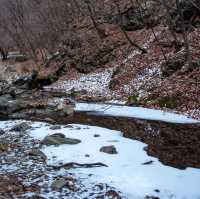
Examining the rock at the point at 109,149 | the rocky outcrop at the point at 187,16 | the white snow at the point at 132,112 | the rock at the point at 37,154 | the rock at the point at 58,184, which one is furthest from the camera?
the rocky outcrop at the point at 187,16

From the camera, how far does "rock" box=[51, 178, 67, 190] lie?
1091 centimetres

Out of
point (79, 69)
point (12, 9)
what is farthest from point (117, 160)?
point (12, 9)

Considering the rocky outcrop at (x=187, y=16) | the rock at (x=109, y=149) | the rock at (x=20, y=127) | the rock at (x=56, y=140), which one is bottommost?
the rock at (x=20, y=127)

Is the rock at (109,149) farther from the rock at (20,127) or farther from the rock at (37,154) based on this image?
the rock at (20,127)

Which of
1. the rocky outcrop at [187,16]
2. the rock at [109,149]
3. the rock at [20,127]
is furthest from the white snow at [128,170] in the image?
the rocky outcrop at [187,16]

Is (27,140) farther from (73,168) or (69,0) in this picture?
(69,0)

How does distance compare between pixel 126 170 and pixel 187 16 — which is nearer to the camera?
pixel 126 170

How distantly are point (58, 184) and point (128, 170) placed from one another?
2.21 metres

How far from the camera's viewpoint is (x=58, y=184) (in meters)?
11.0

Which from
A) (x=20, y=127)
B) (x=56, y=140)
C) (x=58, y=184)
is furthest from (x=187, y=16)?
(x=58, y=184)

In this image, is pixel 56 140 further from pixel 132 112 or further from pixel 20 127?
pixel 132 112

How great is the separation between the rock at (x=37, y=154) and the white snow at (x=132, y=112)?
6598mm

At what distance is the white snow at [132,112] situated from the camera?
1841 centimetres

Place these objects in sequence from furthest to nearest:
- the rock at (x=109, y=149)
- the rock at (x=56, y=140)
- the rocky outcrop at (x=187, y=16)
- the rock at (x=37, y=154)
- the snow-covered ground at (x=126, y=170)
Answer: the rocky outcrop at (x=187, y=16) < the rock at (x=56, y=140) < the rock at (x=109, y=149) < the rock at (x=37, y=154) < the snow-covered ground at (x=126, y=170)
